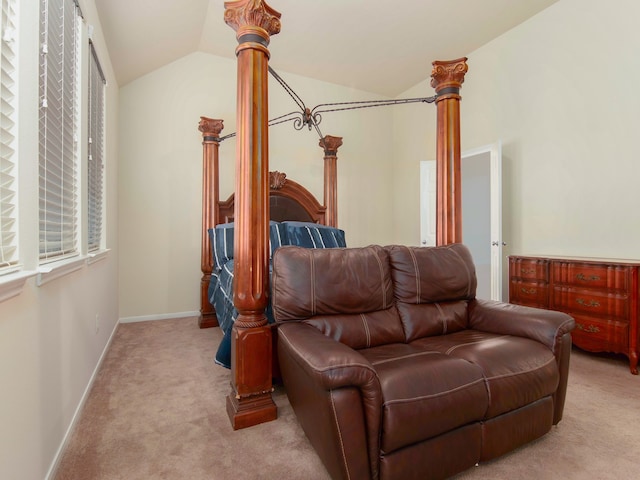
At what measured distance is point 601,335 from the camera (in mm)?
2605

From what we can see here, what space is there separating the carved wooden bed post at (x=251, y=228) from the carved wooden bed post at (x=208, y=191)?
6.63ft

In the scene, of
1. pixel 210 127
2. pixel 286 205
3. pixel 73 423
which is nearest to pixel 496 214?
pixel 286 205

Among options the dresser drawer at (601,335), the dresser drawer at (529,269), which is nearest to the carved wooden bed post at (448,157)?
the dresser drawer at (529,269)

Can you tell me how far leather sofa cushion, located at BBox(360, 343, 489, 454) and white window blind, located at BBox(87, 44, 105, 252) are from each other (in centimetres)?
244

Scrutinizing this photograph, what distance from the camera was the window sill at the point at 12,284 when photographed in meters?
0.98

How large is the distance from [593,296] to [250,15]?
3184 millimetres

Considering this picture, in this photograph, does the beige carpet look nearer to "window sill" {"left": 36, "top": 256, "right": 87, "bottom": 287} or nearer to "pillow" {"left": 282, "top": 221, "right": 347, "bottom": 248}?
"window sill" {"left": 36, "top": 256, "right": 87, "bottom": 287}

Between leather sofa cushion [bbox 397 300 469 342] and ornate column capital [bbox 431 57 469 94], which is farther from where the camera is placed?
ornate column capital [bbox 431 57 469 94]

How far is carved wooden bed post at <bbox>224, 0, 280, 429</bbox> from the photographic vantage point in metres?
1.76

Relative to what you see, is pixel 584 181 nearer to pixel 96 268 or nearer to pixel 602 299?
pixel 602 299

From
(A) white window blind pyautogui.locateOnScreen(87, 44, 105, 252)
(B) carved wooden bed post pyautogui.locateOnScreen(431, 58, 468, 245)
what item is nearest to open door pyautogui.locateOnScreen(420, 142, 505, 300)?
(B) carved wooden bed post pyautogui.locateOnScreen(431, 58, 468, 245)

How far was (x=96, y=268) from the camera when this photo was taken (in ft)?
8.29

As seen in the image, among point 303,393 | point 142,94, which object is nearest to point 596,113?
point 303,393

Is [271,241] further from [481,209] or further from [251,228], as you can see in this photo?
[481,209]
